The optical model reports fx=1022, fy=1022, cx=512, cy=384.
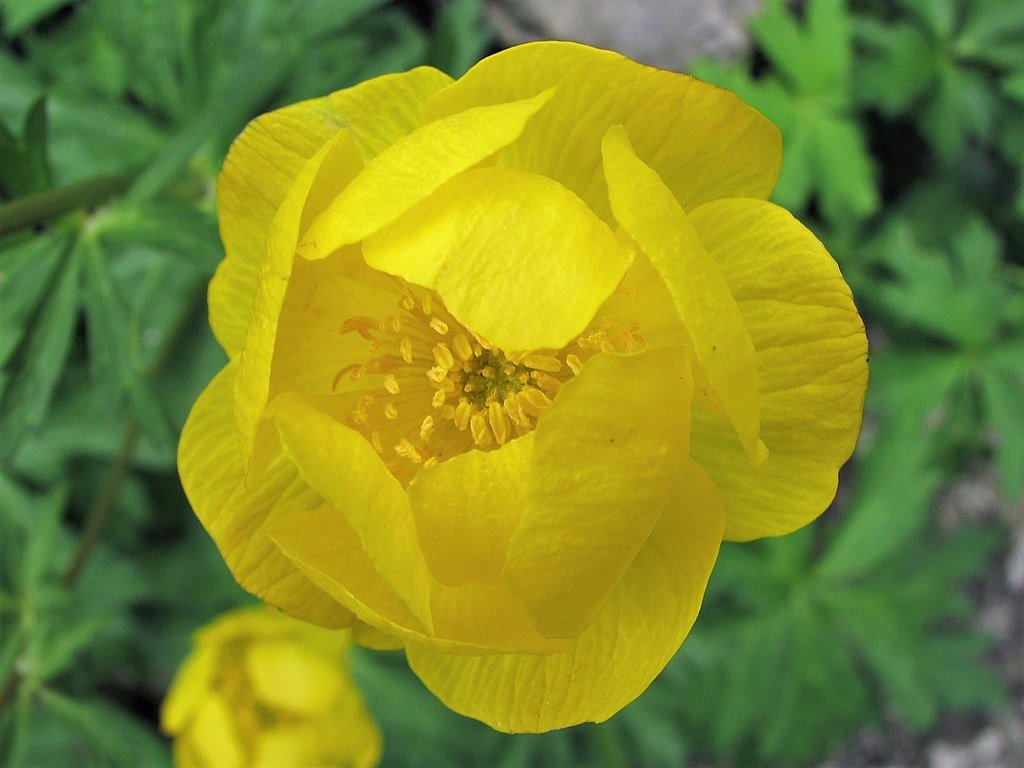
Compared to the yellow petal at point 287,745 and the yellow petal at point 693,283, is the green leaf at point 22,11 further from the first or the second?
the yellow petal at point 693,283

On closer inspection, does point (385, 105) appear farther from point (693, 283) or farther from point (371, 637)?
point (371, 637)

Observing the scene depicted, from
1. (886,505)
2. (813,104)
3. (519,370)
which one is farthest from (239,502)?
(813,104)

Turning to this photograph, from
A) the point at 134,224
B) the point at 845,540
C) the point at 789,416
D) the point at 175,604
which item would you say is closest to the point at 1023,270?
the point at 845,540

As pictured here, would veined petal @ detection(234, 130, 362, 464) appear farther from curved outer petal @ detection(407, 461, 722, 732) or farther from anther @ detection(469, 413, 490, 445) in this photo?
curved outer petal @ detection(407, 461, 722, 732)

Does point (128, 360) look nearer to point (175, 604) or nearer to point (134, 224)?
point (134, 224)

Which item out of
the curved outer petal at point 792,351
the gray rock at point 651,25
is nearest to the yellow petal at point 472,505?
the curved outer petal at point 792,351
